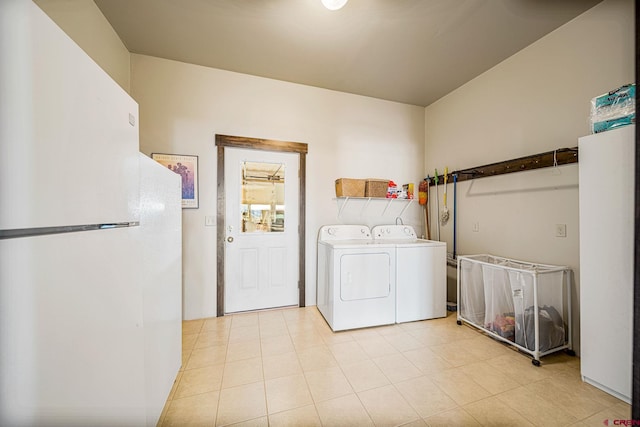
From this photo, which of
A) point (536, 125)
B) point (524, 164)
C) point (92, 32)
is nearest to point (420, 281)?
point (524, 164)

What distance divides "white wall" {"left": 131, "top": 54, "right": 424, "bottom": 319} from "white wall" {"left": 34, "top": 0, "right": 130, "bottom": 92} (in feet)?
0.78

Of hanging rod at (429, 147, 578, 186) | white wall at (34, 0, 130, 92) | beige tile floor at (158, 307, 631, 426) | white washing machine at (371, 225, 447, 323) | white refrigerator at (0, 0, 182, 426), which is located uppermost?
white wall at (34, 0, 130, 92)

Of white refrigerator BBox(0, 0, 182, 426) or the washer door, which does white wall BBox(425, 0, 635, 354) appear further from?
white refrigerator BBox(0, 0, 182, 426)

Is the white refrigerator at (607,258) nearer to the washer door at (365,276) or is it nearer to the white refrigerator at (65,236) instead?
the washer door at (365,276)

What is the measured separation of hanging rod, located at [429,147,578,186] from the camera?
1995 mm

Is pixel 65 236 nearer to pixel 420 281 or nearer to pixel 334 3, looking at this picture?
pixel 334 3

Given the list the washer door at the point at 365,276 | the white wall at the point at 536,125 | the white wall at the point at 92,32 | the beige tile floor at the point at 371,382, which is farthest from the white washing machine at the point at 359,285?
the white wall at the point at 92,32

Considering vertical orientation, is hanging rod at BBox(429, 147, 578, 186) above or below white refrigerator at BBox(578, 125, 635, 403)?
above

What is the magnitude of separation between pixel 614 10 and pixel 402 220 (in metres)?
2.59

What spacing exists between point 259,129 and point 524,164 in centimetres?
289

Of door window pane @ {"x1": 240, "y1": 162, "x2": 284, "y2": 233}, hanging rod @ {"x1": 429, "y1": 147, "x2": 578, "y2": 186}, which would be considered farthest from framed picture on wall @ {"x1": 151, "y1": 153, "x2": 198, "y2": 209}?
hanging rod @ {"x1": 429, "y1": 147, "x2": 578, "y2": 186}

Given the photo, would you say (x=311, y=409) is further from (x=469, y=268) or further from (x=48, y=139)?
(x=469, y=268)

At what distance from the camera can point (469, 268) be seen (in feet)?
8.26

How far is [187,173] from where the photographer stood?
8.59 feet
